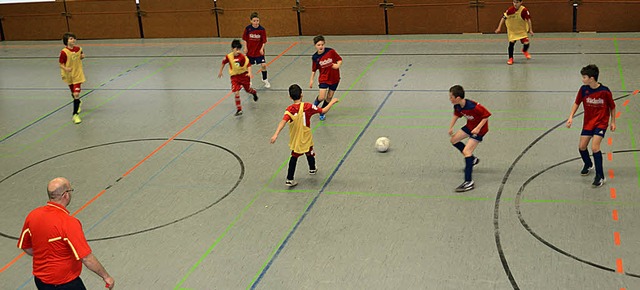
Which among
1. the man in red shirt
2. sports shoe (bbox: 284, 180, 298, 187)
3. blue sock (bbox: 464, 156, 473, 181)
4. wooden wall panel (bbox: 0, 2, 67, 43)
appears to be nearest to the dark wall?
wooden wall panel (bbox: 0, 2, 67, 43)

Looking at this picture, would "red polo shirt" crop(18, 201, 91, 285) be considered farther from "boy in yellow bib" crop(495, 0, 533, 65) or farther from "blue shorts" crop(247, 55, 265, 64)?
"boy in yellow bib" crop(495, 0, 533, 65)

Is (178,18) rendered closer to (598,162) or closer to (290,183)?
(290,183)

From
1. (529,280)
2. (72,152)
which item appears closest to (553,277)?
(529,280)

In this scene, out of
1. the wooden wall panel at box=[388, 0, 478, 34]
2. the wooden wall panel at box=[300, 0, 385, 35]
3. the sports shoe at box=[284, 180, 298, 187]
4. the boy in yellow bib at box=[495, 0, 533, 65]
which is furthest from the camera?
the wooden wall panel at box=[300, 0, 385, 35]

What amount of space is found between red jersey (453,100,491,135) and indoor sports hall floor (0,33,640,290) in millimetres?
907

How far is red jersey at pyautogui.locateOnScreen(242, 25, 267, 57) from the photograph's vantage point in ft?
52.5

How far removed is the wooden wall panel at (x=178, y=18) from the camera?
72.3ft

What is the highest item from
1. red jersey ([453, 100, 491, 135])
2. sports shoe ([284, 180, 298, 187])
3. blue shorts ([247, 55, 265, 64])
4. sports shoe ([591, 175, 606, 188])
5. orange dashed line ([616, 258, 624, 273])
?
blue shorts ([247, 55, 265, 64])

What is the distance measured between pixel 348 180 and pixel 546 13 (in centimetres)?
1133

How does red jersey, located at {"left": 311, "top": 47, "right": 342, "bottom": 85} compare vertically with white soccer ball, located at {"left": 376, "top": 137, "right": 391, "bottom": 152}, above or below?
above

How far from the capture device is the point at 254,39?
1609 cm

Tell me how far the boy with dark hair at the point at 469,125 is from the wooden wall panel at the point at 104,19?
15758mm

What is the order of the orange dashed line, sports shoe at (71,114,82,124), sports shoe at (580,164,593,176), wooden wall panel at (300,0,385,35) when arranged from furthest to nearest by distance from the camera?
wooden wall panel at (300,0,385,35), sports shoe at (71,114,82,124), sports shoe at (580,164,593,176), the orange dashed line

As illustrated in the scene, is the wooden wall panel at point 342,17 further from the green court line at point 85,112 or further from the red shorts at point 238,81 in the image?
the red shorts at point 238,81
